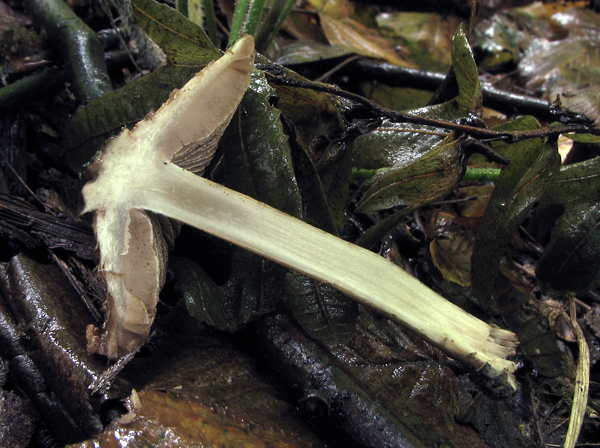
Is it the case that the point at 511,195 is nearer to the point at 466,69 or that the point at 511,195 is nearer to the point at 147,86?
the point at 466,69

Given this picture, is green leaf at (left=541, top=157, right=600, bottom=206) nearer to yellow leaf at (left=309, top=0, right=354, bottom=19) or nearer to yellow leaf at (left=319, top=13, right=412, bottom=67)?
yellow leaf at (left=319, top=13, right=412, bottom=67)

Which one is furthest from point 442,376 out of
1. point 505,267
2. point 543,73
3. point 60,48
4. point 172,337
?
point 543,73

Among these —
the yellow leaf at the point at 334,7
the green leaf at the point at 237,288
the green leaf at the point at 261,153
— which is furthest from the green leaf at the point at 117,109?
the yellow leaf at the point at 334,7

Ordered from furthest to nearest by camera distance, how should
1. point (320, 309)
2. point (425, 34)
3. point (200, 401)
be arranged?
1. point (425, 34)
2. point (320, 309)
3. point (200, 401)

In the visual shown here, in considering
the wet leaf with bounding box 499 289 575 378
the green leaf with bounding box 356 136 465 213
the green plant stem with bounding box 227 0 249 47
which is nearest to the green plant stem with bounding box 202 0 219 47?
the green plant stem with bounding box 227 0 249 47

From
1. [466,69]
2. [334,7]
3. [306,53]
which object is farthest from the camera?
[334,7]

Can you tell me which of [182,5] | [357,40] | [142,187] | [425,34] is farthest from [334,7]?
[142,187]
